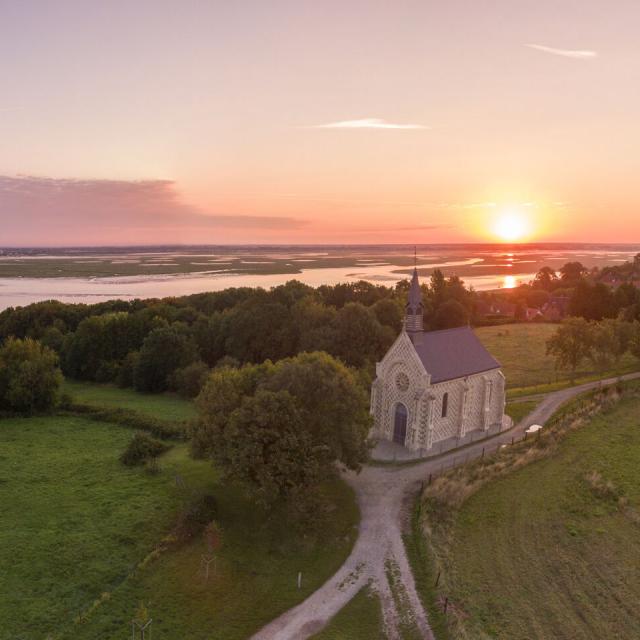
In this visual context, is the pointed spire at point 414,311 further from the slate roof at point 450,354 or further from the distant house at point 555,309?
the distant house at point 555,309

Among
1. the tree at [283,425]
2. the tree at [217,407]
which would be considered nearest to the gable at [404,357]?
the tree at [283,425]

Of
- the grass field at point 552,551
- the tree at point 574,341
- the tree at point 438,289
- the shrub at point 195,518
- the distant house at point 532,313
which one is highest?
the tree at point 438,289

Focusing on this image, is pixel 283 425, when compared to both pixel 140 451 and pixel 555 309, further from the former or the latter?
pixel 555 309

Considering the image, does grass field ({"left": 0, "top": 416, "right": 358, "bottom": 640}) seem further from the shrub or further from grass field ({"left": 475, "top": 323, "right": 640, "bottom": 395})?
grass field ({"left": 475, "top": 323, "right": 640, "bottom": 395})

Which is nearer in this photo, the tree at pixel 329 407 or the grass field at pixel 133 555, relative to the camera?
the grass field at pixel 133 555

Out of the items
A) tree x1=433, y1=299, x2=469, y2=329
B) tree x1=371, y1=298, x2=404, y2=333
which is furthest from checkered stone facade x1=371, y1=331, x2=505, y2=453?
tree x1=433, y1=299, x2=469, y2=329

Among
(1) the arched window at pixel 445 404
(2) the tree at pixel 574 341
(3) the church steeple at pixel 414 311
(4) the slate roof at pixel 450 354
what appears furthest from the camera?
(2) the tree at pixel 574 341
